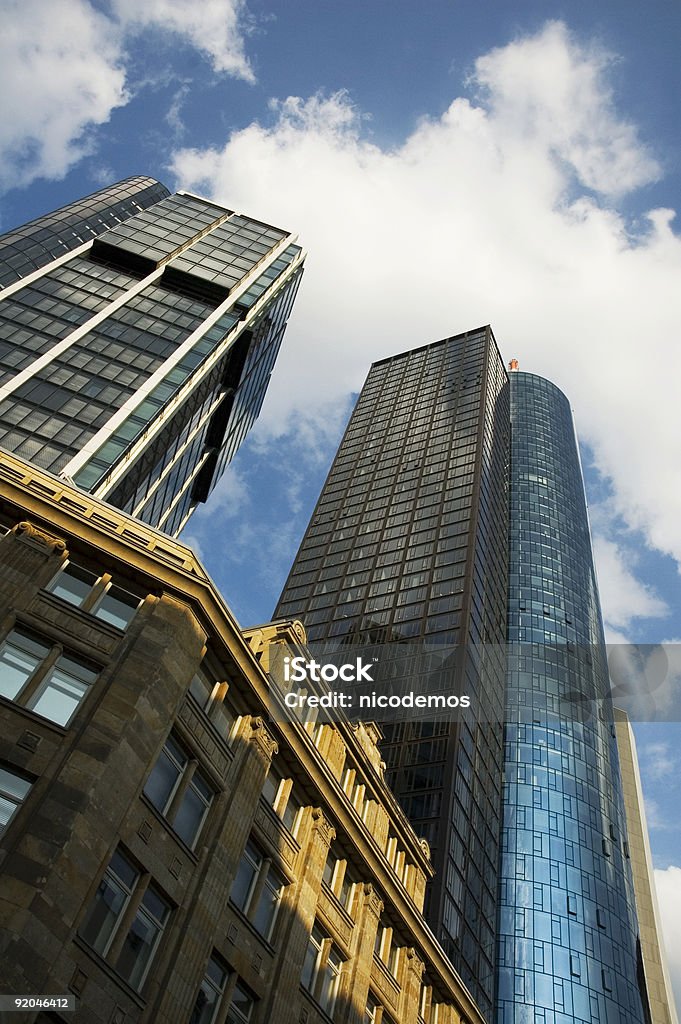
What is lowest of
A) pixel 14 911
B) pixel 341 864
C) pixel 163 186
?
pixel 14 911

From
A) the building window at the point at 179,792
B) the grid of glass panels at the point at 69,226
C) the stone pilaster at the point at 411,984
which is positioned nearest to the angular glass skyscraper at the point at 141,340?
the grid of glass panels at the point at 69,226

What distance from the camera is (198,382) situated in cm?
7388

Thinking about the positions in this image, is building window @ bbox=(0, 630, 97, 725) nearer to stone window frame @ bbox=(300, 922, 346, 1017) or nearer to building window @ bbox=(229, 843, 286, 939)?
building window @ bbox=(229, 843, 286, 939)

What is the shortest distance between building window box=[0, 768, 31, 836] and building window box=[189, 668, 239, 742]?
23.1 ft

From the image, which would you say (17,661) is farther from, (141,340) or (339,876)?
(141,340)

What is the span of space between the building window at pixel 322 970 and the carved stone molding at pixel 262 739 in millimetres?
6983

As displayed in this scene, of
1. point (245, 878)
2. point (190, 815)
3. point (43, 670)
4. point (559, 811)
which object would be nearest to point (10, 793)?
point (43, 670)

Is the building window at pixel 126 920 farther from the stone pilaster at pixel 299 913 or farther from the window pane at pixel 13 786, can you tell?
the stone pilaster at pixel 299 913

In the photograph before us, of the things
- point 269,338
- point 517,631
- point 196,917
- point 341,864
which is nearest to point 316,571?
point 517,631

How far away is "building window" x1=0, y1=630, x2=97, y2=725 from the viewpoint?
24.3 meters

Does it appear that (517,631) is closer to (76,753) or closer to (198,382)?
(198,382)

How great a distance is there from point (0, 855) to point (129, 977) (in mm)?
5038

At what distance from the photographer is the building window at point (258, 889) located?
28.2 metres

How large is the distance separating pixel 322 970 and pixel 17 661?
16620 millimetres
